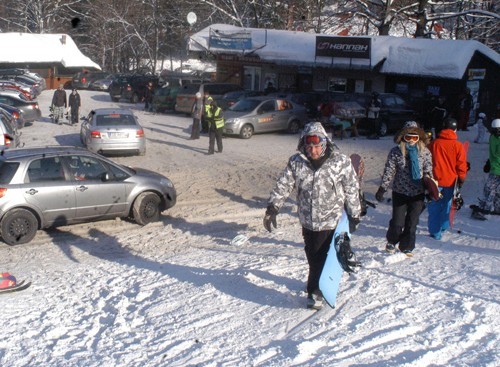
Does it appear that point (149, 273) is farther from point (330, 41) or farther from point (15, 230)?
point (330, 41)

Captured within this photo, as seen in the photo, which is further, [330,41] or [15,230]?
[330,41]

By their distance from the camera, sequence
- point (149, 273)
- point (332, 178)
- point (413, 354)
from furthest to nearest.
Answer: point (149, 273), point (332, 178), point (413, 354)

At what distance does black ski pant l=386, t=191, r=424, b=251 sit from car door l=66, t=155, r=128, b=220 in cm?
543

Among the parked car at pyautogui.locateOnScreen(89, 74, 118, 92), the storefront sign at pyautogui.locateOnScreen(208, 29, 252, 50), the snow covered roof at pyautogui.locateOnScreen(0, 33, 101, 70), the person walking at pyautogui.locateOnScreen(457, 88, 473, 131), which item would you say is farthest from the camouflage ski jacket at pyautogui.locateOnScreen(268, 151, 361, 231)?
the snow covered roof at pyautogui.locateOnScreen(0, 33, 101, 70)

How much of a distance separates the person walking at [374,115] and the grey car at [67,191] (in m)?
13.2

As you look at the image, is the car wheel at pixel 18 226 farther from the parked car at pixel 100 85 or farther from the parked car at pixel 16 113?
the parked car at pixel 100 85

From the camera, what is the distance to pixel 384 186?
817 cm

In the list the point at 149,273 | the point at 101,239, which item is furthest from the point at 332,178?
the point at 101,239

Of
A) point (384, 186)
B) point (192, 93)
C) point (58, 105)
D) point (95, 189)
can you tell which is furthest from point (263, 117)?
point (384, 186)

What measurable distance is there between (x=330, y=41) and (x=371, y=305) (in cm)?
2447

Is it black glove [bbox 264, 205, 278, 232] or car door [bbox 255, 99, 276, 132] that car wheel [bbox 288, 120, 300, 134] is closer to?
car door [bbox 255, 99, 276, 132]

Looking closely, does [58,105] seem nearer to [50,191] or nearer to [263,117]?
[263,117]

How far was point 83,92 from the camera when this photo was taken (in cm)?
4497

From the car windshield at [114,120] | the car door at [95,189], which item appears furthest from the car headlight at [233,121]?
the car door at [95,189]
